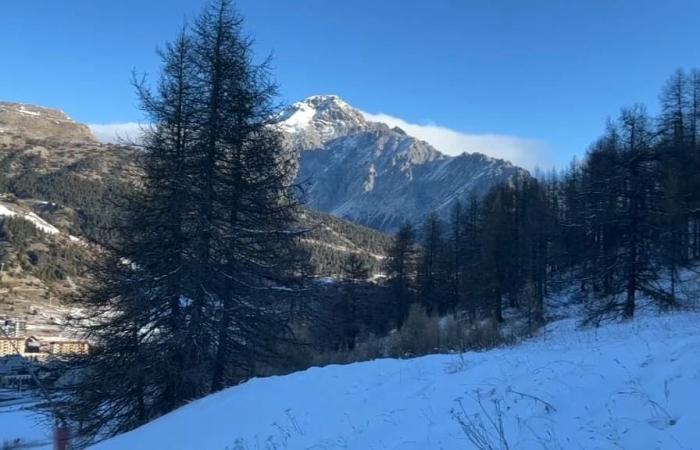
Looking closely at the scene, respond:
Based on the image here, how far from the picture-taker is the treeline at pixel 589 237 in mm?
22750

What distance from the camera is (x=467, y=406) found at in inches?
242

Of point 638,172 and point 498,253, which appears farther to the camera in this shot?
point 498,253

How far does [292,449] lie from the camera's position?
6445 mm

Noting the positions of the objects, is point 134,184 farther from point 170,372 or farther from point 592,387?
point 592,387

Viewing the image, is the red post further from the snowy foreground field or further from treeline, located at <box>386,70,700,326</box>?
treeline, located at <box>386,70,700,326</box>

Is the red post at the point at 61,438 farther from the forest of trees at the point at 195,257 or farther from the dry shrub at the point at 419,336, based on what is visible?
the dry shrub at the point at 419,336

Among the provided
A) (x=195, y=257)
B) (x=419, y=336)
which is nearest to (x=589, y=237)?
(x=419, y=336)

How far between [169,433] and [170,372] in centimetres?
389

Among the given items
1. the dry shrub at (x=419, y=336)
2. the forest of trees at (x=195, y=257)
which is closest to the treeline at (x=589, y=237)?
the dry shrub at (x=419, y=336)

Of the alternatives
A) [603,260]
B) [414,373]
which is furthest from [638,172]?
[414,373]

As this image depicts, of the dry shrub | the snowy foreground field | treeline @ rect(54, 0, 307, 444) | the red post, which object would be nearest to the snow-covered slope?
the snowy foreground field

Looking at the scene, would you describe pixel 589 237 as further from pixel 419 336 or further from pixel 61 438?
pixel 61 438

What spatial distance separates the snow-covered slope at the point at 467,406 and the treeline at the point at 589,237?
1524 centimetres

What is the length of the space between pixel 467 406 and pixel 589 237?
3871 cm
